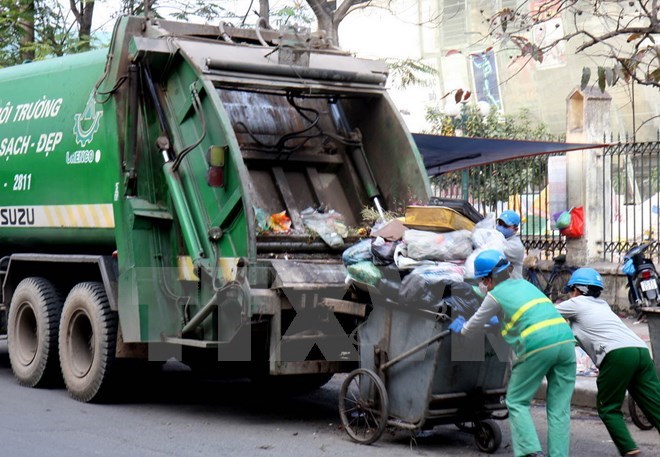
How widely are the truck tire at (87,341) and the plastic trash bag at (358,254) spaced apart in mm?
2047

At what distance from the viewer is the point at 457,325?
19.5 ft

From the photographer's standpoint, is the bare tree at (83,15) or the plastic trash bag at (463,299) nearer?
the plastic trash bag at (463,299)

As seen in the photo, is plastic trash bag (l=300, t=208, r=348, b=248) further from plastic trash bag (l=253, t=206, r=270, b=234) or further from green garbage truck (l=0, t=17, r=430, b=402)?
plastic trash bag (l=253, t=206, r=270, b=234)

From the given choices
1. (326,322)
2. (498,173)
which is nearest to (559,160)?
(498,173)

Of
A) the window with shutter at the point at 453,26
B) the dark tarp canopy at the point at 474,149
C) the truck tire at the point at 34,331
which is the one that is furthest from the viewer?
the window with shutter at the point at 453,26

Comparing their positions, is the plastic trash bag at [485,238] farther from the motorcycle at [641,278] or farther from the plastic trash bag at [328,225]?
the motorcycle at [641,278]

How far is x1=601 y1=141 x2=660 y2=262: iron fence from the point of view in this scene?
12.1m

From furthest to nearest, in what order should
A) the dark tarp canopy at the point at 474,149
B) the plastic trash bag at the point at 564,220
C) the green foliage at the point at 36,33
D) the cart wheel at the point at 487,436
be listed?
the green foliage at the point at 36,33, the plastic trash bag at the point at 564,220, the dark tarp canopy at the point at 474,149, the cart wheel at the point at 487,436

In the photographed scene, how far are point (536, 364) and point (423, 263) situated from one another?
111 cm

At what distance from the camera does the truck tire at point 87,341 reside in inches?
304

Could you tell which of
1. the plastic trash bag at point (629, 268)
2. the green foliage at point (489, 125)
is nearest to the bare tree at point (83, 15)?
the green foliage at point (489, 125)

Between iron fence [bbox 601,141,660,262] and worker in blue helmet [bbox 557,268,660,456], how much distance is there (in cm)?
613

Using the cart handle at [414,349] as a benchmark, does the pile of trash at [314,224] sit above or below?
above

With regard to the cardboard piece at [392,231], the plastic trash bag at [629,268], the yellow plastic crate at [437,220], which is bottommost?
the plastic trash bag at [629,268]
